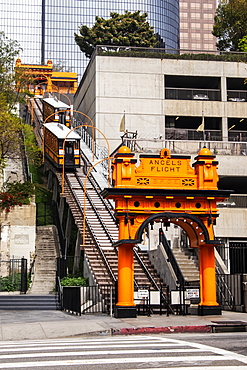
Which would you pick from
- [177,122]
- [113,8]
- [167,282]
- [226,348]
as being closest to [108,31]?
[177,122]

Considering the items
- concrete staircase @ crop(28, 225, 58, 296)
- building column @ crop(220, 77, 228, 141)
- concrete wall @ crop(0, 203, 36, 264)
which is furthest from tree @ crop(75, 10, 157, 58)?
concrete wall @ crop(0, 203, 36, 264)

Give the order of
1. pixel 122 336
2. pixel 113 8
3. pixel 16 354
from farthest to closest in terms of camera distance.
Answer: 1. pixel 113 8
2. pixel 122 336
3. pixel 16 354

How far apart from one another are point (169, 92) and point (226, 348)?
133 feet

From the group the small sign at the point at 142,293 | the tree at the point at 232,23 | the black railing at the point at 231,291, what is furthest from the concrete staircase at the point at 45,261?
the tree at the point at 232,23

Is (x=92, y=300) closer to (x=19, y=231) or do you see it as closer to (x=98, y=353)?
(x=19, y=231)

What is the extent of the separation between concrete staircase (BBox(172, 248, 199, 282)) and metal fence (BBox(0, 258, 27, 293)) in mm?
8009

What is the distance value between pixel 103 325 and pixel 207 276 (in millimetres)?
5397

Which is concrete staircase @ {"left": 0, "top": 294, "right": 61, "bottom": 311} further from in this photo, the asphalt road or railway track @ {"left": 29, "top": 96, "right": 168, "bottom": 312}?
the asphalt road

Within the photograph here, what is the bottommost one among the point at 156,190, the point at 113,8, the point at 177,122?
the point at 156,190

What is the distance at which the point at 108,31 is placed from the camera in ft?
243

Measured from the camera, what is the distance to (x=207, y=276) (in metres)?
22.3

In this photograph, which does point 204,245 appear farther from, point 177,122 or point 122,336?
point 177,122

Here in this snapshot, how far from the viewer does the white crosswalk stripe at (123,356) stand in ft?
34.8

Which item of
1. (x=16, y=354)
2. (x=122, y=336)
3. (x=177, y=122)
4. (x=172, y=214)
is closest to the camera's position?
(x=16, y=354)
